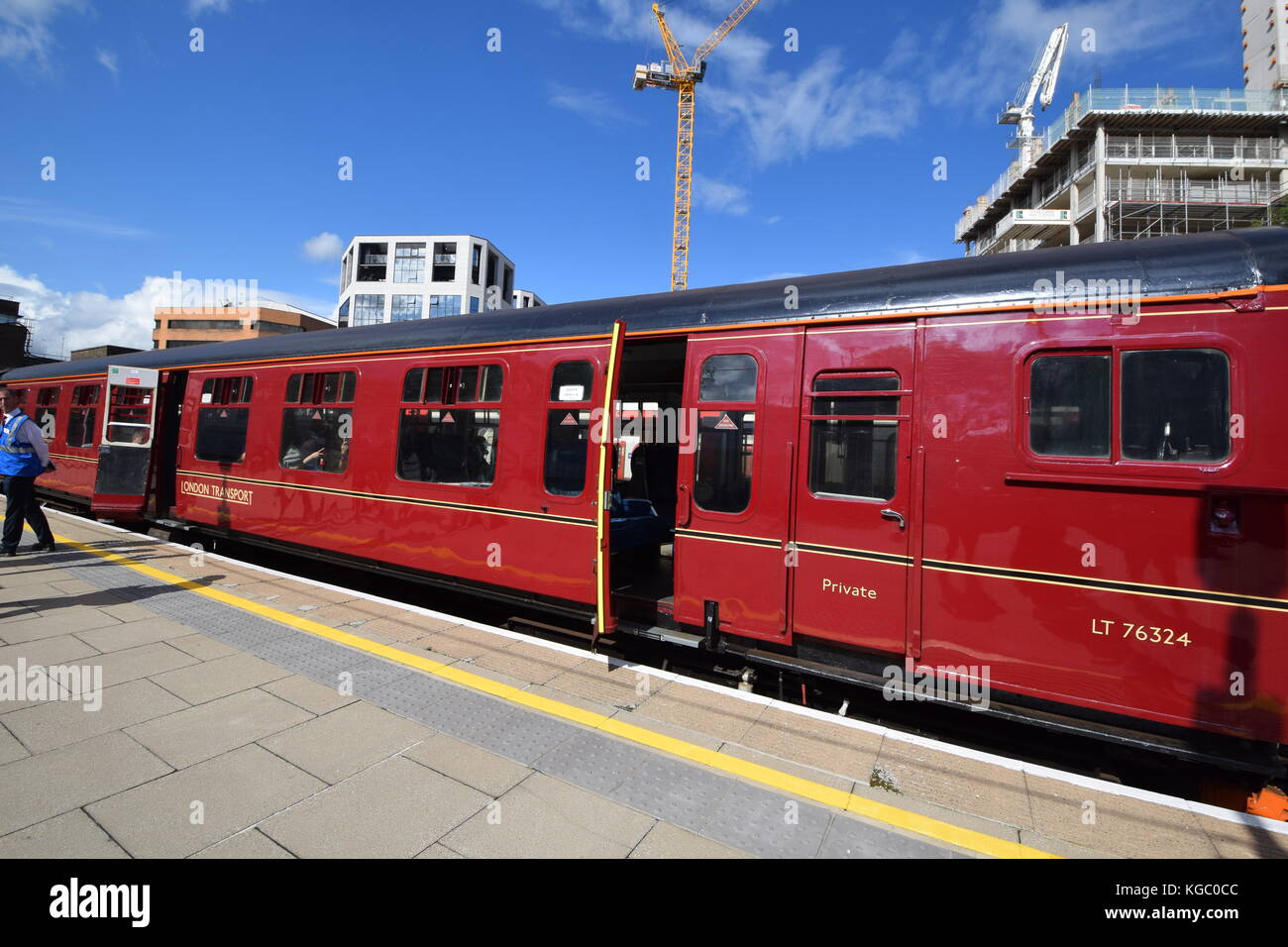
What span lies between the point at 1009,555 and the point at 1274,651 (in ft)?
4.03

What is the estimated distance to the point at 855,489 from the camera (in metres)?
4.09

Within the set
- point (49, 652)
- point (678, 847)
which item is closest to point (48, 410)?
point (49, 652)

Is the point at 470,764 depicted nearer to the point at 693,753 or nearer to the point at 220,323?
the point at 693,753

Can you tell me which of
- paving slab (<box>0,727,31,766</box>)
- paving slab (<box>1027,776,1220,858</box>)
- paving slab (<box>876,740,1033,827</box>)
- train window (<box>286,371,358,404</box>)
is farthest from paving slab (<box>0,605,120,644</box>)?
paving slab (<box>1027,776,1220,858</box>)

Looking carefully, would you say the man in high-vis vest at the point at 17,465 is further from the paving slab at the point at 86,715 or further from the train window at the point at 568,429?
the train window at the point at 568,429

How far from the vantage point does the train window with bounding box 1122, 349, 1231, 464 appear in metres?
3.16

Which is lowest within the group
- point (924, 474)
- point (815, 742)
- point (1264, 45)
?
point (815, 742)

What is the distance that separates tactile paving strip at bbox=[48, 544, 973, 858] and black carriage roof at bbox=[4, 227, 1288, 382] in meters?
3.20

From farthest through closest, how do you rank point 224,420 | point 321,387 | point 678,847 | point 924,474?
point 224,420 < point 321,387 < point 924,474 < point 678,847

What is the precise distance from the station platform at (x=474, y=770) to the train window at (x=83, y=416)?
8438 mm

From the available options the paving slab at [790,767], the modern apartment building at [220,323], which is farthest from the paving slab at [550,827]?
the modern apartment building at [220,323]

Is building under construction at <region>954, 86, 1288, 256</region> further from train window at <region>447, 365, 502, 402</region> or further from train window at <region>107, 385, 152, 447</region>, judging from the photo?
train window at <region>107, 385, 152, 447</region>

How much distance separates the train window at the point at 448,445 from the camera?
5.88 meters

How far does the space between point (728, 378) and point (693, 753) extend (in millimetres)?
2747
